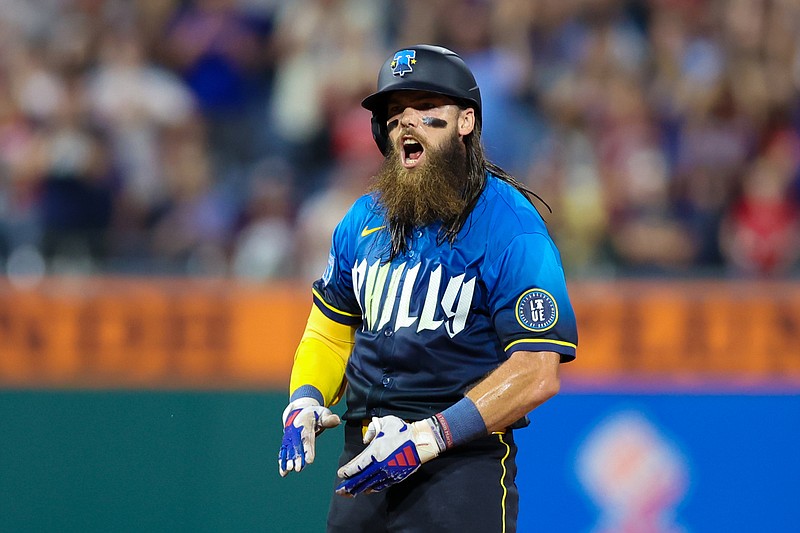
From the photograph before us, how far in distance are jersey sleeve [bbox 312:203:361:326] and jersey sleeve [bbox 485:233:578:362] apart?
57cm

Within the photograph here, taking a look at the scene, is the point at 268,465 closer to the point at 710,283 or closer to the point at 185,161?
the point at 710,283

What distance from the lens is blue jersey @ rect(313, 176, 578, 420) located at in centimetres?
355

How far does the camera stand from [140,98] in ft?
30.2

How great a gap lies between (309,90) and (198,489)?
4421 millimetres

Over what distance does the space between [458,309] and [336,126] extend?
5568mm

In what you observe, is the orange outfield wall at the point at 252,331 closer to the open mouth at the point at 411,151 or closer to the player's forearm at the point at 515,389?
the open mouth at the point at 411,151

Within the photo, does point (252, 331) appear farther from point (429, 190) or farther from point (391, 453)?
point (391, 453)

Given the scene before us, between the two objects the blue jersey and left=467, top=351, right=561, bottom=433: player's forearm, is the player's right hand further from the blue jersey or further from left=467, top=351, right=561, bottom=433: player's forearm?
left=467, top=351, right=561, bottom=433: player's forearm

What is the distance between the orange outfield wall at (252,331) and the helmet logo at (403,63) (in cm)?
295

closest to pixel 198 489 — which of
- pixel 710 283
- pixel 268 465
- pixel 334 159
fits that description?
pixel 268 465

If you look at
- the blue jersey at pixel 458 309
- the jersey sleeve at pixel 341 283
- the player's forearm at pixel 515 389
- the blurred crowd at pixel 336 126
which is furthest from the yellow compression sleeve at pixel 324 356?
the blurred crowd at pixel 336 126

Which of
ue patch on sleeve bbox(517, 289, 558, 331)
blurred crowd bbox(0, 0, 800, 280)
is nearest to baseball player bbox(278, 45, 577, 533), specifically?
ue patch on sleeve bbox(517, 289, 558, 331)

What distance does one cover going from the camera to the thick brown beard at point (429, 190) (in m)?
3.77

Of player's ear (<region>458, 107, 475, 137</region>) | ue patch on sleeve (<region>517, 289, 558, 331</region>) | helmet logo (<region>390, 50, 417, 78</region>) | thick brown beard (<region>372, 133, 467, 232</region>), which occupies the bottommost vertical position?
ue patch on sleeve (<region>517, 289, 558, 331</region>)
